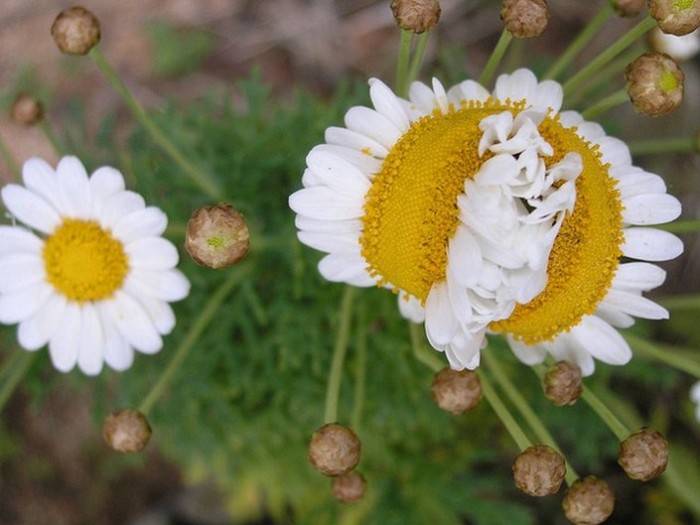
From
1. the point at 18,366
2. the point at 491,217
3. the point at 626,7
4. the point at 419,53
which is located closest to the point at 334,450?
the point at 491,217

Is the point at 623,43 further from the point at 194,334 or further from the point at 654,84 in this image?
the point at 194,334

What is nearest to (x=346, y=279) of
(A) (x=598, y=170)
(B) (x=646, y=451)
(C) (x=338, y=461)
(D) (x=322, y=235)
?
(D) (x=322, y=235)

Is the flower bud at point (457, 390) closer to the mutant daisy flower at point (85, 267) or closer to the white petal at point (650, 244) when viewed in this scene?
the white petal at point (650, 244)

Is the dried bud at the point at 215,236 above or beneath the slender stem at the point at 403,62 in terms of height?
beneath

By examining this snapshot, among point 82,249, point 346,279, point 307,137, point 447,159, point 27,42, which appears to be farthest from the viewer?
point 27,42

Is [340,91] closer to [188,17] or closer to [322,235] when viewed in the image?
[322,235]

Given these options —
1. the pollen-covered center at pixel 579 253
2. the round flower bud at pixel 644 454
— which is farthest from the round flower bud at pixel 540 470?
the pollen-covered center at pixel 579 253
